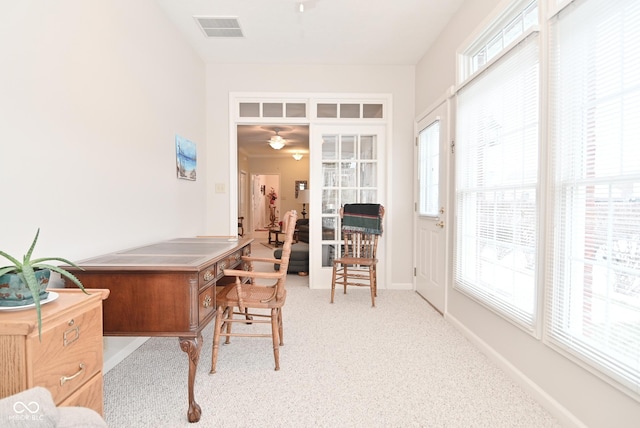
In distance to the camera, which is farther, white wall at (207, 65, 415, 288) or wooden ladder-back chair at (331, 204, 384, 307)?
white wall at (207, 65, 415, 288)

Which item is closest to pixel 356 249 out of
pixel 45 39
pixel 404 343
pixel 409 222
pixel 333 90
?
pixel 409 222

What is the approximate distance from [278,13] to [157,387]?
312 centimetres

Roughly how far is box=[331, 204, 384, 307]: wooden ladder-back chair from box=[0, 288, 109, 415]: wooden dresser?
2.63 metres

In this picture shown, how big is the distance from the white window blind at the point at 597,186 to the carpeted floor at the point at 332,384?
57cm

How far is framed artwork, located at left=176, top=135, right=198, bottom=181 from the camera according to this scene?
3262 mm

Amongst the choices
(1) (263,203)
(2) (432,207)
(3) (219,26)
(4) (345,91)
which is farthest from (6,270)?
(1) (263,203)

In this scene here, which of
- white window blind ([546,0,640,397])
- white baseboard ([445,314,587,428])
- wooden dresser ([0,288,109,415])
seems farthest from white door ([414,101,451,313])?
wooden dresser ([0,288,109,415])

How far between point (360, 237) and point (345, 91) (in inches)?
73.0

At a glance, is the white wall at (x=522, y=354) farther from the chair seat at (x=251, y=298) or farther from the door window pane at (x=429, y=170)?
the chair seat at (x=251, y=298)

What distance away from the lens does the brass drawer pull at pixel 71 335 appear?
1.15 meters

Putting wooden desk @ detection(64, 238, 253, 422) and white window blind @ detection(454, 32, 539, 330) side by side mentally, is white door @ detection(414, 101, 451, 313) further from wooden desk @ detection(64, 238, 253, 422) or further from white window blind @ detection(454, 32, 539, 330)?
wooden desk @ detection(64, 238, 253, 422)

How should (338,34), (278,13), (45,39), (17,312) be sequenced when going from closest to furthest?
(17,312) < (45,39) < (278,13) < (338,34)

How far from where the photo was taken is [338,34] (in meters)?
3.42

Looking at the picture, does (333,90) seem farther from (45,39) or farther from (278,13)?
(45,39)
